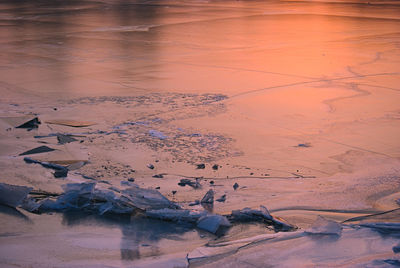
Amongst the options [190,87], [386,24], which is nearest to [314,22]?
[386,24]

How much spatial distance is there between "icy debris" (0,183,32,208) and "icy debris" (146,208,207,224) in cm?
82

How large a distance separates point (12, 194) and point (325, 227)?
6.44 feet

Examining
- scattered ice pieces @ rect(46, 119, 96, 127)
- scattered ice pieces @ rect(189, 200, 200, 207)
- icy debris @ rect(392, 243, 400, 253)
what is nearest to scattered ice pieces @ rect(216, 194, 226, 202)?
scattered ice pieces @ rect(189, 200, 200, 207)

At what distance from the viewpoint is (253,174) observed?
402 cm

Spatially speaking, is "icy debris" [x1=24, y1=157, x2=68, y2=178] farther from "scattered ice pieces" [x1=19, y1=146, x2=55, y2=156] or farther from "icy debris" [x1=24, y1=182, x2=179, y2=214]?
"icy debris" [x1=24, y1=182, x2=179, y2=214]

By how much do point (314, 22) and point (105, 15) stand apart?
21.4 ft

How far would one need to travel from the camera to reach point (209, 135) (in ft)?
16.1

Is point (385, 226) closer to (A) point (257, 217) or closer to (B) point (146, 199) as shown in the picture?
(A) point (257, 217)

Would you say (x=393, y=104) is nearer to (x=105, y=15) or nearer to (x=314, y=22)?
(x=314, y=22)

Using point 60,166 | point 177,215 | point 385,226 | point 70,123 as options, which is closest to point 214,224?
point 177,215

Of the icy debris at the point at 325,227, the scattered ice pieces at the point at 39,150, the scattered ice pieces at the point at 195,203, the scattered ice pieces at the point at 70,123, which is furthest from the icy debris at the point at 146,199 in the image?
the scattered ice pieces at the point at 70,123

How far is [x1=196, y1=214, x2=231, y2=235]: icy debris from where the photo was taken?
3.14m

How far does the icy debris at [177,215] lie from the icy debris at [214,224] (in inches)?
1.8

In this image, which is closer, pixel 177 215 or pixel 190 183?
pixel 177 215
